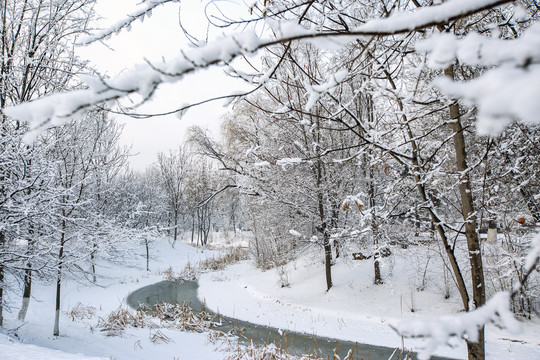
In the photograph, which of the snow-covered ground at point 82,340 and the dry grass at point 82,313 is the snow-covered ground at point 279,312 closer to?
the snow-covered ground at point 82,340

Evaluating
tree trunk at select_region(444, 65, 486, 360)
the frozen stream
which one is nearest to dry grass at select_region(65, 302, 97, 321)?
the frozen stream

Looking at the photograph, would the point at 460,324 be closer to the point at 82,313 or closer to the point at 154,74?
the point at 154,74

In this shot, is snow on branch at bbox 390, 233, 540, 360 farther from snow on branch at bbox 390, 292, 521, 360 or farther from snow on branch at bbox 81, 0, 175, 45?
snow on branch at bbox 81, 0, 175, 45

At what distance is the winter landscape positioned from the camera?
24.7 inches

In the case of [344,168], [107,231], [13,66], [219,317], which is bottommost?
[219,317]

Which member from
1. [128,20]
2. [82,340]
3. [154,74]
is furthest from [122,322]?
[154,74]

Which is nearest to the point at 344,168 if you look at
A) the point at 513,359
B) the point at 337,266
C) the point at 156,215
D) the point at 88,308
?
the point at 337,266

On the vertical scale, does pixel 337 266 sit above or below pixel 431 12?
below

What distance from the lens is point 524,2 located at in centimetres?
282

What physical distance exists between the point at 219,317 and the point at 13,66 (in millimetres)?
7323

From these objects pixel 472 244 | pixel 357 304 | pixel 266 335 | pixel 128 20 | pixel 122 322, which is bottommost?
pixel 266 335

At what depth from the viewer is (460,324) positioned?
495mm

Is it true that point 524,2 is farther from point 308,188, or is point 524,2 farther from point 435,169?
point 308,188

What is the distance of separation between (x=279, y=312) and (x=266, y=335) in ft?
4.43
